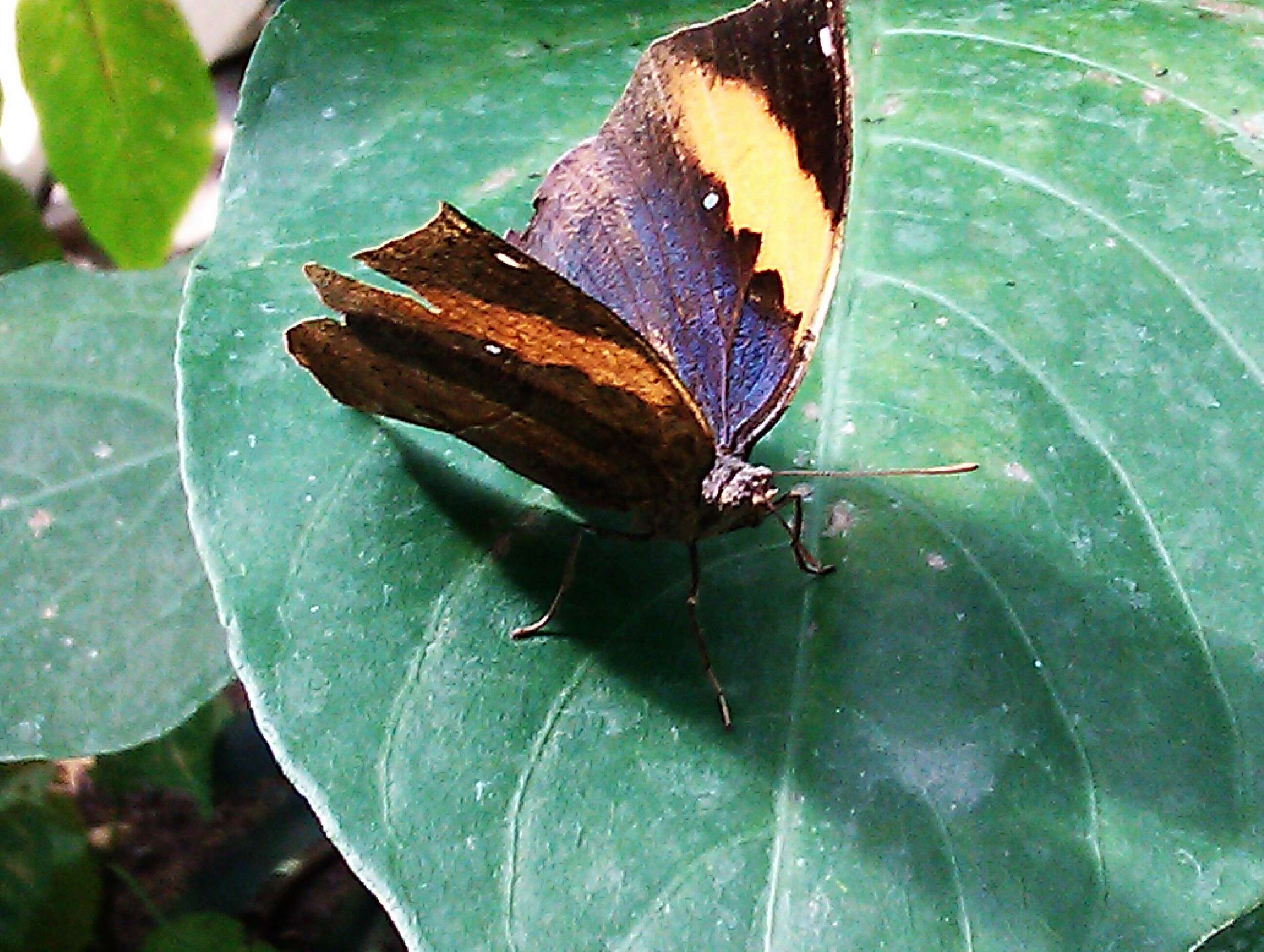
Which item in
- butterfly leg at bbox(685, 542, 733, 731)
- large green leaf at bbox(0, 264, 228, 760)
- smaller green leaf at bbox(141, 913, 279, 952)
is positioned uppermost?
butterfly leg at bbox(685, 542, 733, 731)

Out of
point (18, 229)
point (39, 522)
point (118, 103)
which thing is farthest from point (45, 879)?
point (118, 103)

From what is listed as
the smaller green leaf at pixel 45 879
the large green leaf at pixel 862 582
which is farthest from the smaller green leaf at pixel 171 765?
the large green leaf at pixel 862 582

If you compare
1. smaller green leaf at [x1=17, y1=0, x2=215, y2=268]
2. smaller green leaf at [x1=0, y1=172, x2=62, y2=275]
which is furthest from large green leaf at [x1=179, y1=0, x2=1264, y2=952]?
smaller green leaf at [x1=0, y1=172, x2=62, y2=275]

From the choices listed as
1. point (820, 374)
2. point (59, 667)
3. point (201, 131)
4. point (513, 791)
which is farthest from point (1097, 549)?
point (201, 131)

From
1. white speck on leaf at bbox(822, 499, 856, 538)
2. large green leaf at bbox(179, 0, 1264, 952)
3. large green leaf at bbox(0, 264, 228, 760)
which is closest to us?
large green leaf at bbox(179, 0, 1264, 952)

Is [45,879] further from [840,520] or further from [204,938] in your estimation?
[840,520]

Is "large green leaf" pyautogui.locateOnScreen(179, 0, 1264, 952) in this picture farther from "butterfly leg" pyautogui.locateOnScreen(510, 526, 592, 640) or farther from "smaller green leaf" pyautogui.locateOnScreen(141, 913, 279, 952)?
"smaller green leaf" pyautogui.locateOnScreen(141, 913, 279, 952)

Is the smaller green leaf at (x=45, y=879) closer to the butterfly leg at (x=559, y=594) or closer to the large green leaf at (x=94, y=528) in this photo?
the large green leaf at (x=94, y=528)

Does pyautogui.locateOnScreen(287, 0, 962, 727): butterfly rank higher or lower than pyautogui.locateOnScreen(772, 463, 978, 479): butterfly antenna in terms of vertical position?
higher
